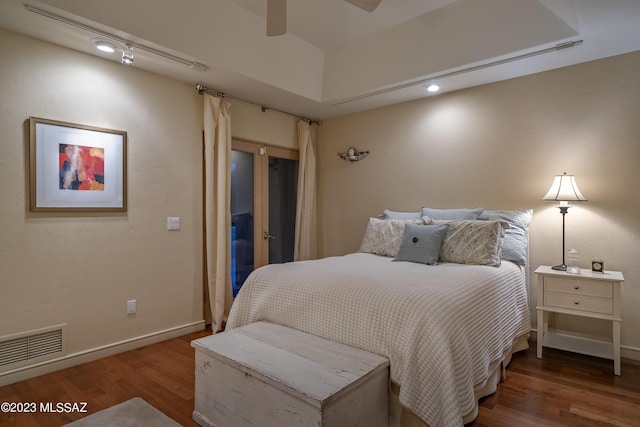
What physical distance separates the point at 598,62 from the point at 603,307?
1969 mm

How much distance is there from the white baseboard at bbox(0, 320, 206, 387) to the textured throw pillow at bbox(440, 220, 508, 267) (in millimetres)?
2447

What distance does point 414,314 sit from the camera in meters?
1.72

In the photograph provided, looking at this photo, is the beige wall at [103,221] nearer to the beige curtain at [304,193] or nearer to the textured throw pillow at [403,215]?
the beige curtain at [304,193]

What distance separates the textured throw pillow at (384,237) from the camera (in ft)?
10.6

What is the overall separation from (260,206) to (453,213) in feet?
6.93

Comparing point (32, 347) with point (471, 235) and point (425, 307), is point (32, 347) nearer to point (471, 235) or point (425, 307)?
point (425, 307)

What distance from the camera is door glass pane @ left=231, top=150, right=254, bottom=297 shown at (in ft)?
12.5

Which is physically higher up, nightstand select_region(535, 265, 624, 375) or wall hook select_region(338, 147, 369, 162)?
wall hook select_region(338, 147, 369, 162)

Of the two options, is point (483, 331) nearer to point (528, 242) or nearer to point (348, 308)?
point (348, 308)

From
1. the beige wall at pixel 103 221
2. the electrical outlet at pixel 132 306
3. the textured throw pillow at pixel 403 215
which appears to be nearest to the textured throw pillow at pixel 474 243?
the textured throw pillow at pixel 403 215

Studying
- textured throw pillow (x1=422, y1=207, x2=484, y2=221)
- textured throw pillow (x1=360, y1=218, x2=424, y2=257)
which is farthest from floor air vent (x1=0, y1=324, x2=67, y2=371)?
textured throw pillow (x1=422, y1=207, x2=484, y2=221)

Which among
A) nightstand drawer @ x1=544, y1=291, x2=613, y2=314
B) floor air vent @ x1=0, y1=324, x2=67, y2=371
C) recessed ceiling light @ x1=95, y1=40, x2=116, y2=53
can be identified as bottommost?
floor air vent @ x1=0, y1=324, x2=67, y2=371

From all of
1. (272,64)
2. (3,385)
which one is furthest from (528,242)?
(3,385)

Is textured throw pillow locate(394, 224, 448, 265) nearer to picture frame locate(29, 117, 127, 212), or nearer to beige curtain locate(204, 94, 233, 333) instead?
beige curtain locate(204, 94, 233, 333)
